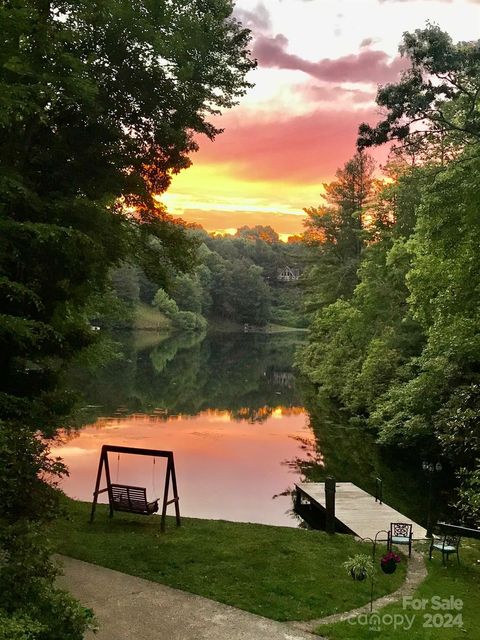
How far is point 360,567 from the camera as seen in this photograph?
1142 centimetres

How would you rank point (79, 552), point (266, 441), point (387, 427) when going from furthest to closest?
point (266, 441) → point (387, 427) → point (79, 552)

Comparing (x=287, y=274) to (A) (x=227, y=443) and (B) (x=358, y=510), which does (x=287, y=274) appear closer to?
(A) (x=227, y=443)

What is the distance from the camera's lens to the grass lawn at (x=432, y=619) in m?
9.74

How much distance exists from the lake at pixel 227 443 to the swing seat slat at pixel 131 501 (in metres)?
5.53

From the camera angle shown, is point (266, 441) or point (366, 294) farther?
point (366, 294)

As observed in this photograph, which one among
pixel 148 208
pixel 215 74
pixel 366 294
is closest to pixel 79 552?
pixel 148 208

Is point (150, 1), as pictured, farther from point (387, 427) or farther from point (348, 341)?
point (348, 341)

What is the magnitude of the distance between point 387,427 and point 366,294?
10519mm

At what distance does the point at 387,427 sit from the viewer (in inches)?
1134

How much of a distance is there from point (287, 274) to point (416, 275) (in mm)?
152082

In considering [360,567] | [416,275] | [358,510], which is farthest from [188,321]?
[360,567]

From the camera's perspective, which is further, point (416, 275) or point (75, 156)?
point (416, 275)

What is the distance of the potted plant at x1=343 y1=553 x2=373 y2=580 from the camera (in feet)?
35.3

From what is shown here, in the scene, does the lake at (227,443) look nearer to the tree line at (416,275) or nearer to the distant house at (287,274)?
the tree line at (416,275)
